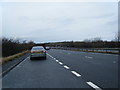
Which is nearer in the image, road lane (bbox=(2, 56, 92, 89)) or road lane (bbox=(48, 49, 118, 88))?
road lane (bbox=(2, 56, 92, 89))

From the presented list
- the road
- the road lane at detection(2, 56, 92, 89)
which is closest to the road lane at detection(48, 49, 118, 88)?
the road

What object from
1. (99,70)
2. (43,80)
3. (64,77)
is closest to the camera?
(43,80)

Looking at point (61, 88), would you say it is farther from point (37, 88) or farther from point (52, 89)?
point (37, 88)

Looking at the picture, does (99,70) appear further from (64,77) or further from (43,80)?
(43,80)

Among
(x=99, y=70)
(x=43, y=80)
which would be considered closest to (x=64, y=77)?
(x=43, y=80)

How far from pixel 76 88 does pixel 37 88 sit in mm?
1509

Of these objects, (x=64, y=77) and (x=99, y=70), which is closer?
(x=64, y=77)

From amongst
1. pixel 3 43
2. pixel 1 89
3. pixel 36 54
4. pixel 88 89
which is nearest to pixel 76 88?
pixel 88 89

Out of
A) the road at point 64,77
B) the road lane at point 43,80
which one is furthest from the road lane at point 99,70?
the road lane at point 43,80

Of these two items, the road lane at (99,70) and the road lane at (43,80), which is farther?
the road lane at (99,70)

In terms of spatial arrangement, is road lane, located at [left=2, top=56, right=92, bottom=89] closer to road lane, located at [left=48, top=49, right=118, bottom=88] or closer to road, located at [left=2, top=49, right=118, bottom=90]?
road, located at [left=2, top=49, right=118, bottom=90]

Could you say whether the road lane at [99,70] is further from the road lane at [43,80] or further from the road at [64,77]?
the road lane at [43,80]

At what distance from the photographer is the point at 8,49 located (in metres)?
24.9

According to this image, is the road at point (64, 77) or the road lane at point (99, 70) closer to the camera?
the road at point (64, 77)
